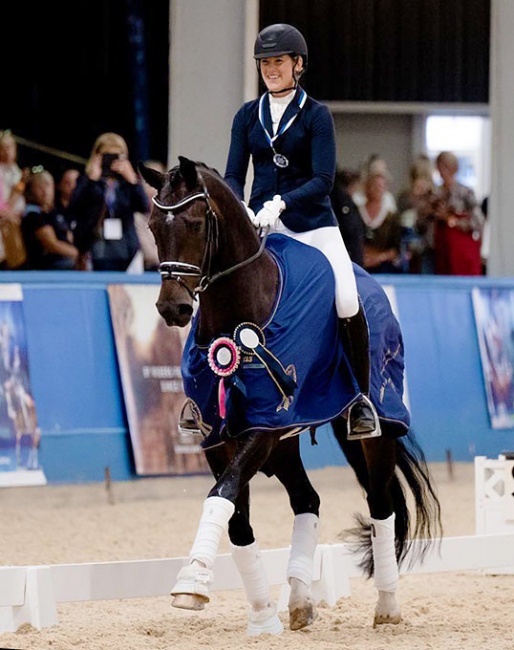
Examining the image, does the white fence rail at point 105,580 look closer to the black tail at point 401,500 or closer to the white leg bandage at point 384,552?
the black tail at point 401,500

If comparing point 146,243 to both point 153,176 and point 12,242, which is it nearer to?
point 12,242

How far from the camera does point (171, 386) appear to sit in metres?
9.23

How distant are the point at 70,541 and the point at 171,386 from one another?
72.3 inches

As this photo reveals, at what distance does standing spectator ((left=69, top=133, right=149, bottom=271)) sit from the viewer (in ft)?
32.9

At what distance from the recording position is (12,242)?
34.0 ft

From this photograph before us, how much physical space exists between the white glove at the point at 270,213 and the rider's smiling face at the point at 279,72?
467mm

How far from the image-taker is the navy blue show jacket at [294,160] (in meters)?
5.40

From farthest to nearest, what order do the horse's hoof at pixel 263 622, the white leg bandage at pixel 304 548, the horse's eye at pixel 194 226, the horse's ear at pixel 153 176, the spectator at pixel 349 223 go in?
the spectator at pixel 349 223
the white leg bandage at pixel 304 548
the horse's hoof at pixel 263 622
the horse's ear at pixel 153 176
the horse's eye at pixel 194 226

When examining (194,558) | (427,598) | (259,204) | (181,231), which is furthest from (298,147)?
(427,598)

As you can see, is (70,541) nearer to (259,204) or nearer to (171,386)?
(171,386)

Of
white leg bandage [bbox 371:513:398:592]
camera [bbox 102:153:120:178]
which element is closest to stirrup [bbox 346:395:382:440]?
white leg bandage [bbox 371:513:398:592]

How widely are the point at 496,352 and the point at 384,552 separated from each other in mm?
4884

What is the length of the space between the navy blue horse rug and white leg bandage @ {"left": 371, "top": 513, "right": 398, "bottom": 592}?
1.66 feet

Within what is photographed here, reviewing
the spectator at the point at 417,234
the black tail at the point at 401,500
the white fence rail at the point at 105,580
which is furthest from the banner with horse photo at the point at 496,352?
the white fence rail at the point at 105,580
